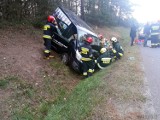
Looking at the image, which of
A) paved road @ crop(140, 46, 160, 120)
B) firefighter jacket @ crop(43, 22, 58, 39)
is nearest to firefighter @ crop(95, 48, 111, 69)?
paved road @ crop(140, 46, 160, 120)

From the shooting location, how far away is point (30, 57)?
11266mm

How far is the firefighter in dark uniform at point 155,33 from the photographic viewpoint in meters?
18.1

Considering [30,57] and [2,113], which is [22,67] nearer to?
[30,57]

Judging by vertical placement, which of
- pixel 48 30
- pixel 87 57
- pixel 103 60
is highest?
pixel 48 30

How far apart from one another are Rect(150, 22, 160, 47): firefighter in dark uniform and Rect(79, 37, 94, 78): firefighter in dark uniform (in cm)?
834

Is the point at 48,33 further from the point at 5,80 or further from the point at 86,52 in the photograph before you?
the point at 5,80

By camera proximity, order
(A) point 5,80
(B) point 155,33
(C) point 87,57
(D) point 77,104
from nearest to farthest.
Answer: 1. (D) point 77,104
2. (A) point 5,80
3. (C) point 87,57
4. (B) point 155,33

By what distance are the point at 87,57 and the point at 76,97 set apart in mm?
2887

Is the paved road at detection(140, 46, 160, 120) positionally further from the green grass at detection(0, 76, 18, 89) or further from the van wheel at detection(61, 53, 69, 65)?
the green grass at detection(0, 76, 18, 89)

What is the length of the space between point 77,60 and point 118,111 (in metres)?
4.71

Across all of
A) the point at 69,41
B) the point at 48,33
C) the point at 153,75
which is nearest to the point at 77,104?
the point at 153,75

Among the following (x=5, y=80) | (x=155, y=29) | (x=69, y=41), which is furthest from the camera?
(x=155, y=29)

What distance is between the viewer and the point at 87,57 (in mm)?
11211

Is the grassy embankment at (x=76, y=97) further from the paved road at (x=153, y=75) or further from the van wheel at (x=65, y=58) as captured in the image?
the van wheel at (x=65, y=58)
